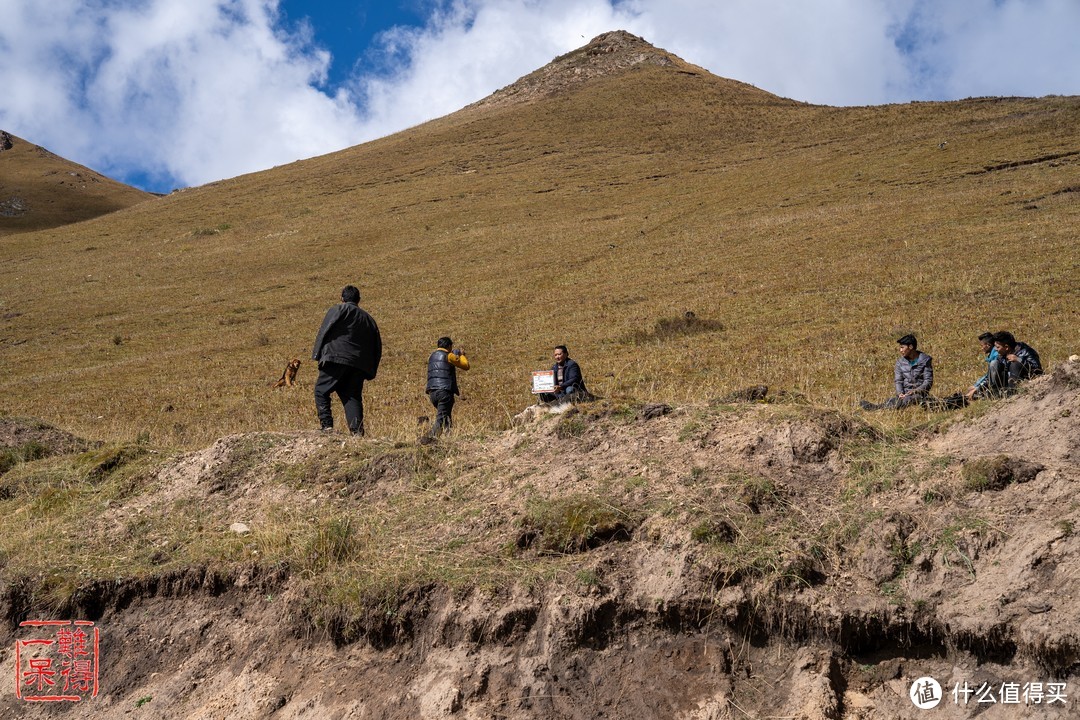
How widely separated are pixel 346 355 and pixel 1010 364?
7504 mm

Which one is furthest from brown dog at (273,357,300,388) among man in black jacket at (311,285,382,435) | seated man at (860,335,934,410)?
seated man at (860,335,934,410)

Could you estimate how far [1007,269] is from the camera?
20.7m

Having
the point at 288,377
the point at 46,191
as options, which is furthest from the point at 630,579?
the point at 46,191

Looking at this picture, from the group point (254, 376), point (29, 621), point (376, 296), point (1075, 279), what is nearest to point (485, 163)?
point (376, 296)

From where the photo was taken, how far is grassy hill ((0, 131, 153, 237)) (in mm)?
81000

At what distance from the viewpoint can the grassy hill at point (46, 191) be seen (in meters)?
81.0

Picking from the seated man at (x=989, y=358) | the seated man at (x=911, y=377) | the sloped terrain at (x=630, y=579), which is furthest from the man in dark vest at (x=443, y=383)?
the seated man at (x=989, y=358)

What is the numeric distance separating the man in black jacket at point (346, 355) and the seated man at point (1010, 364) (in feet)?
22.8

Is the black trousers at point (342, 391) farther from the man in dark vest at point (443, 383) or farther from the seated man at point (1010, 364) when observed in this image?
the seated man at point (1010, 364)

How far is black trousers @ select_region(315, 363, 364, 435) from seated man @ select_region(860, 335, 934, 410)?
20.0 feet

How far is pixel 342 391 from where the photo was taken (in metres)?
9.17

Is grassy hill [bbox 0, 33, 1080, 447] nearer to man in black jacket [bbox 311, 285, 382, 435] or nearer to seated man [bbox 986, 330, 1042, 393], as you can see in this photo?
man in black jacket [bbox 311, 285, 382, 435]

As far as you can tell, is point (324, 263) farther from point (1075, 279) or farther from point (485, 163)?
point (1075, 279)

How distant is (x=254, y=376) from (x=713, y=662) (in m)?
18.1
